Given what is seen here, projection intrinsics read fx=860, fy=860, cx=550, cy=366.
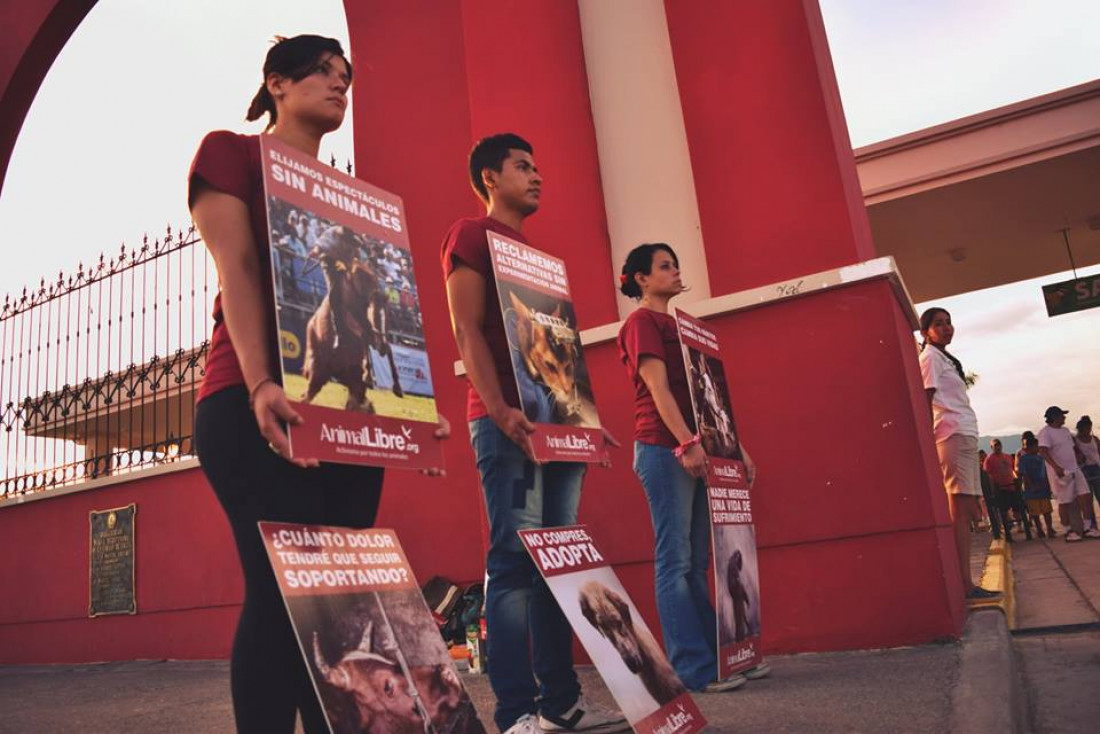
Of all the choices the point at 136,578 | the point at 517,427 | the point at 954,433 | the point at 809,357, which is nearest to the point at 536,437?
the point at 517,427

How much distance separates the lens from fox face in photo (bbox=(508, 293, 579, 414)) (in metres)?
2.50

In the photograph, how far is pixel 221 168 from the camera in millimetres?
1698

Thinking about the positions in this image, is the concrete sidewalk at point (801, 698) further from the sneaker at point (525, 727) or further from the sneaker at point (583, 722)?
the sneaker at point (525, 727)

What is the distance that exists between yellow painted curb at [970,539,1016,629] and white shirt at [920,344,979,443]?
0.95 m

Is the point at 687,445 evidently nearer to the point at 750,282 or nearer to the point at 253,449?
the point at 750,282

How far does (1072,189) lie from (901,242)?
2132 mm

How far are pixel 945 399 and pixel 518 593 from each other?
3668 millimetres

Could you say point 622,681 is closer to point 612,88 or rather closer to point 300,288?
point 300,288

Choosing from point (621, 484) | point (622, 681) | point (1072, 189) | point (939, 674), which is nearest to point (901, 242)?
point (1072, 189)

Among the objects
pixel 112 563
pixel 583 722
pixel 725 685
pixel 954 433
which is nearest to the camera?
pixel 583 722

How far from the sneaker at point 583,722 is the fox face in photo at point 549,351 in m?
0.89

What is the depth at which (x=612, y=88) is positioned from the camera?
4.68m

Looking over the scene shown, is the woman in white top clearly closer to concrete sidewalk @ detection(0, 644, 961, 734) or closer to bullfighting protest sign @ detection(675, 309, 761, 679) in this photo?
concrete sidewalk @ detection(0, 644, 961, 734)

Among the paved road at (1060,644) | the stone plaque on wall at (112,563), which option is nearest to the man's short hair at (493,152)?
the paved road at (1060,644)
